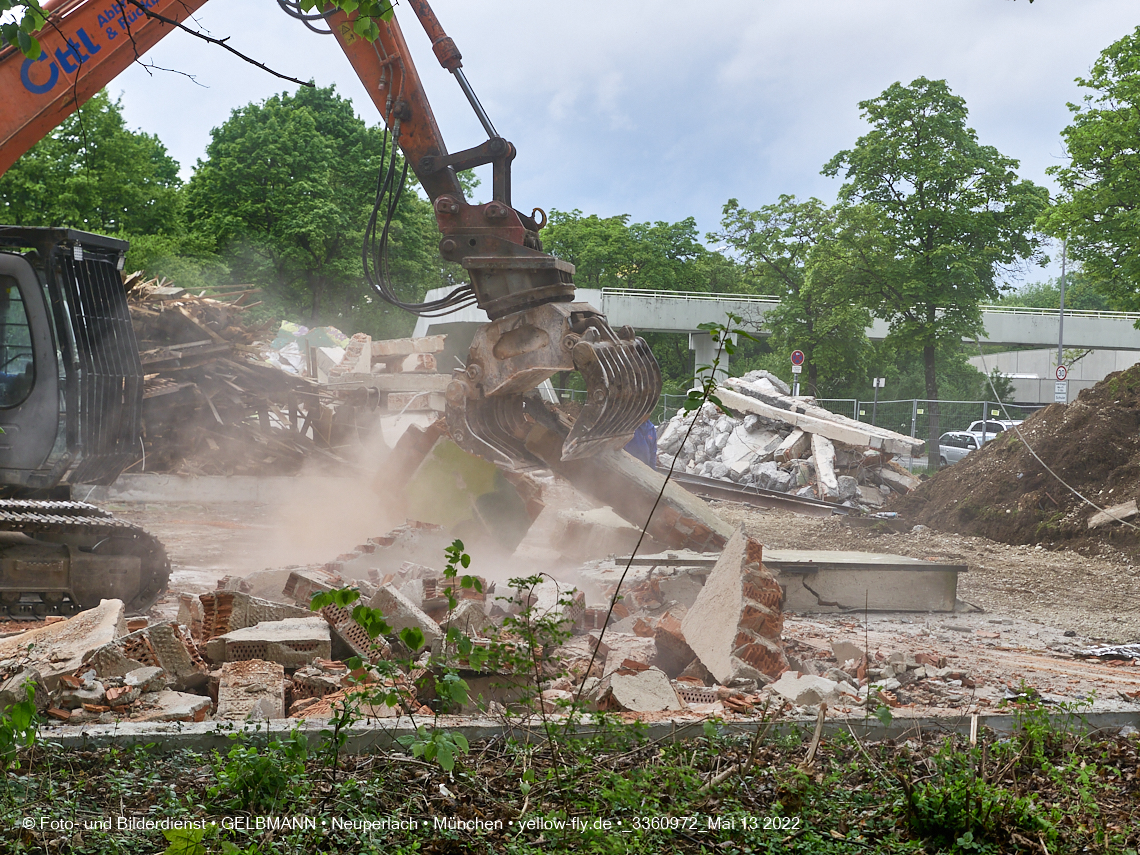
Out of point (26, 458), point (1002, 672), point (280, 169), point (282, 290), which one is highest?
point (280, 169)

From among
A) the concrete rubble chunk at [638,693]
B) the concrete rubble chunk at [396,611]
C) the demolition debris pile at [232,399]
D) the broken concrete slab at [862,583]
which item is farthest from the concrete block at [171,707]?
the demolition debris pile at [232,399]

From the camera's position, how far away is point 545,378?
713 cm

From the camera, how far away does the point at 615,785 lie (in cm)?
289

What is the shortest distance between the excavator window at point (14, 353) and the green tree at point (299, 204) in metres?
29.0

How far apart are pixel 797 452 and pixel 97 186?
21.8 meters

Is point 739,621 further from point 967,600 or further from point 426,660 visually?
point 967,600

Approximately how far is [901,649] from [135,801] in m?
4.80

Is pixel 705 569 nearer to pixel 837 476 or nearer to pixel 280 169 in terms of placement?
pixel 837 476

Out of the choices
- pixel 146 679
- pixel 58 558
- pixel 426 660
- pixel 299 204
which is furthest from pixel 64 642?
pixel 299 204

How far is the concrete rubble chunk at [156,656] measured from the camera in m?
4.31

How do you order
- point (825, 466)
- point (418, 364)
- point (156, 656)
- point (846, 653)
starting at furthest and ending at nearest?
point (418, 364)
point (825, 466)
point (846, 653)
point (156, 656)

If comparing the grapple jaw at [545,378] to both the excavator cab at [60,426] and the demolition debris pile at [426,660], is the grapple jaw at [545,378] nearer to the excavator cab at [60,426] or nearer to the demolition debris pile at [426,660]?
the demolition debris pile at [426,660]

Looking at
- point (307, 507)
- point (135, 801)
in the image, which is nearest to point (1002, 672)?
point (135, 801)

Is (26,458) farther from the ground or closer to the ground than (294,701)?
farther from the ground
